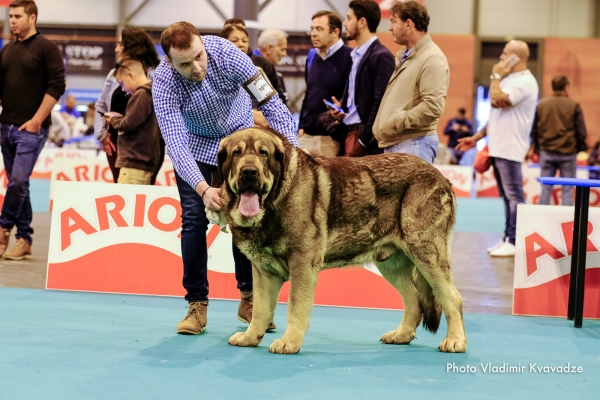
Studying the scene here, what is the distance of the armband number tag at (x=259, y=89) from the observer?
172 inches

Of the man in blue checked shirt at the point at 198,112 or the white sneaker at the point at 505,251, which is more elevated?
the man in blue checked shirt at the point at 198,112

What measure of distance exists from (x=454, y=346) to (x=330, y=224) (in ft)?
3.11

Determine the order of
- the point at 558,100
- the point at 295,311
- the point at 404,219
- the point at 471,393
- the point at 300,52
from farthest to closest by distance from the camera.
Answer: the point at 300,52
the point at 558,100
the point at 404,219
the point at 295,311
the point at 471,393

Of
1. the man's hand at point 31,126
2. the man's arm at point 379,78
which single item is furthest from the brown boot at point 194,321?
the man's hand at point 31,126

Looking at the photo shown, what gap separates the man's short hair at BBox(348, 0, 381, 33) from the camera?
6.40 metres

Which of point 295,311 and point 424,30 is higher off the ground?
point 424,30

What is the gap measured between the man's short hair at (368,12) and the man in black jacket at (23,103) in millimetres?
2704

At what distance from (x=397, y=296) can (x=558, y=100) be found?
579cm

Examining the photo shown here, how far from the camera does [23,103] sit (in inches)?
280

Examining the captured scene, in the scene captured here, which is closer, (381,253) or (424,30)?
(381,253)

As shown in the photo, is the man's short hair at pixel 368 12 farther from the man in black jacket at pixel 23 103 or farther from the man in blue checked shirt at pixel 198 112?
the man in black jacket at pixel 23 103

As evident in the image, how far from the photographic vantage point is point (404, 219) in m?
4.30

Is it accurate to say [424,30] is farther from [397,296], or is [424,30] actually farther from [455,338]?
[455,338]

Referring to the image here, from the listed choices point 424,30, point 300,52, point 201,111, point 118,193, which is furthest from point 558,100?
point 300,52
